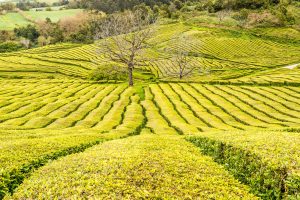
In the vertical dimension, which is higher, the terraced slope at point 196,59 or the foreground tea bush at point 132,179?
the foreground tea bush at point 132,179

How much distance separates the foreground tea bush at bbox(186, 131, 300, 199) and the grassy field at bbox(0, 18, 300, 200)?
0.19 feet

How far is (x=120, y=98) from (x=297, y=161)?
58.5 metres

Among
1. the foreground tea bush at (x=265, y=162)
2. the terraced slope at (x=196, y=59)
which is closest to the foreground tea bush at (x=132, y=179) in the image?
the foreground tea bush at (x=265, y=162)

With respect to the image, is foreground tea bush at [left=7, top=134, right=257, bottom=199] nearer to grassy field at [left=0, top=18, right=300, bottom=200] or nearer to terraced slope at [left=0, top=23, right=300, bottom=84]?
grassy field at [left=0, top=18, right=300, bottom=200]

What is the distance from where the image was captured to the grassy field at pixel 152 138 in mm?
15766

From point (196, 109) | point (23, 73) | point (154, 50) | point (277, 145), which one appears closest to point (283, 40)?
point (154, 50)

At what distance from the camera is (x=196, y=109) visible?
2373 inches

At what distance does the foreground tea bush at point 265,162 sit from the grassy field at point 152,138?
0.19ft

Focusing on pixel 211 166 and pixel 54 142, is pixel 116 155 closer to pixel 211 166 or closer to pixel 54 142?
pixel 211 166

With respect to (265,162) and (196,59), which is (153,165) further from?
(196,59)

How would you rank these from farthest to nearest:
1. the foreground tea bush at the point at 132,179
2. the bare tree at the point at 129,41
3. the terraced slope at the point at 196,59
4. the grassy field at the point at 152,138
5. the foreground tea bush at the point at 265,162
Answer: the terraced slope at the point at 196,59, the bare tree at the point at 129,41, the grassy field at the point at 152,138, the foreground tea bush at the point at 265,162, the foreground tea bush at the point at 132,179

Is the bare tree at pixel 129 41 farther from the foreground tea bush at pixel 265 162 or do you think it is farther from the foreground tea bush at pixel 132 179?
the foreground tea bush at pixel 132 179

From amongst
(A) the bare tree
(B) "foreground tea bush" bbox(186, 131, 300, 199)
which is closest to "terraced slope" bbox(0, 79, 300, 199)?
(B) "foreground tea bush" bbox(186, 131, 300, 199)

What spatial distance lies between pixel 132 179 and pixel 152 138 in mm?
14008
